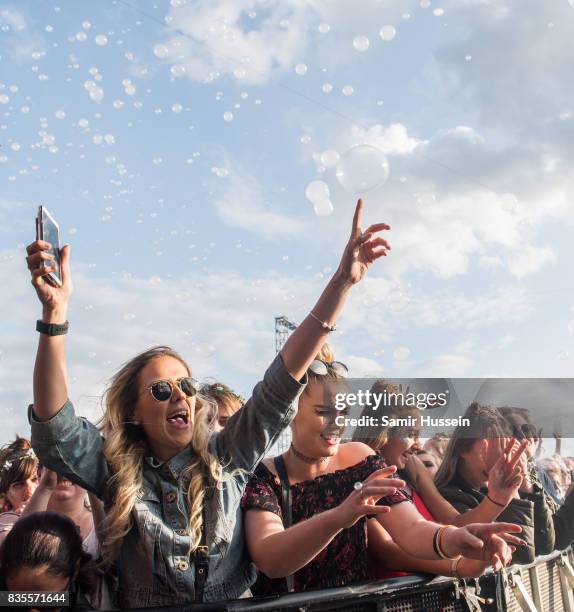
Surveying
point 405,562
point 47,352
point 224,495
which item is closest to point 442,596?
point 405,562

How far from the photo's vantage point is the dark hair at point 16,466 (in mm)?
3824

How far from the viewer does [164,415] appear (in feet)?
7.33

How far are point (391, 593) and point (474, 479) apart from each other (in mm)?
1628

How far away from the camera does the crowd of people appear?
6.23 ft

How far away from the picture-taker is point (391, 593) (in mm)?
1561

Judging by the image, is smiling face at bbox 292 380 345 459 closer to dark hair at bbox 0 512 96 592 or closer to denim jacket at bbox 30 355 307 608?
denim jacket at bbox 30 355 307 608

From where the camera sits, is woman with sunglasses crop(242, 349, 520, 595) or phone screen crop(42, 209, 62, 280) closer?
woman with sunglasses crop(242, 349, 520, 595)

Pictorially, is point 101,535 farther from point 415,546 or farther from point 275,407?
Result: point 415,546

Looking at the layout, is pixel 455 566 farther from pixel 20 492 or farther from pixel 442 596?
pixel 20 492

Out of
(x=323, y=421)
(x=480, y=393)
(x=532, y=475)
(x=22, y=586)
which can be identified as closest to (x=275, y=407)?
(x=323, y=421)

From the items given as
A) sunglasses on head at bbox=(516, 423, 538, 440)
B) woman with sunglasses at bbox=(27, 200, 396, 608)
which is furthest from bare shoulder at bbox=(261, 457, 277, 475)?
sunglasses on head at bbox=(516, 423, 538, 440)

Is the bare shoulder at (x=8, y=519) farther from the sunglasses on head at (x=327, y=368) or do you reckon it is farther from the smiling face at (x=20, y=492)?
the sunglasses on head at (x=327, y=368)

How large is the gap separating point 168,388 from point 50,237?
2.11 feet

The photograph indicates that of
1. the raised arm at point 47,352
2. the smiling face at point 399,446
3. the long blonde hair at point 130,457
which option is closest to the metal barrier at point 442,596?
the long blonde hair at point 130,457
